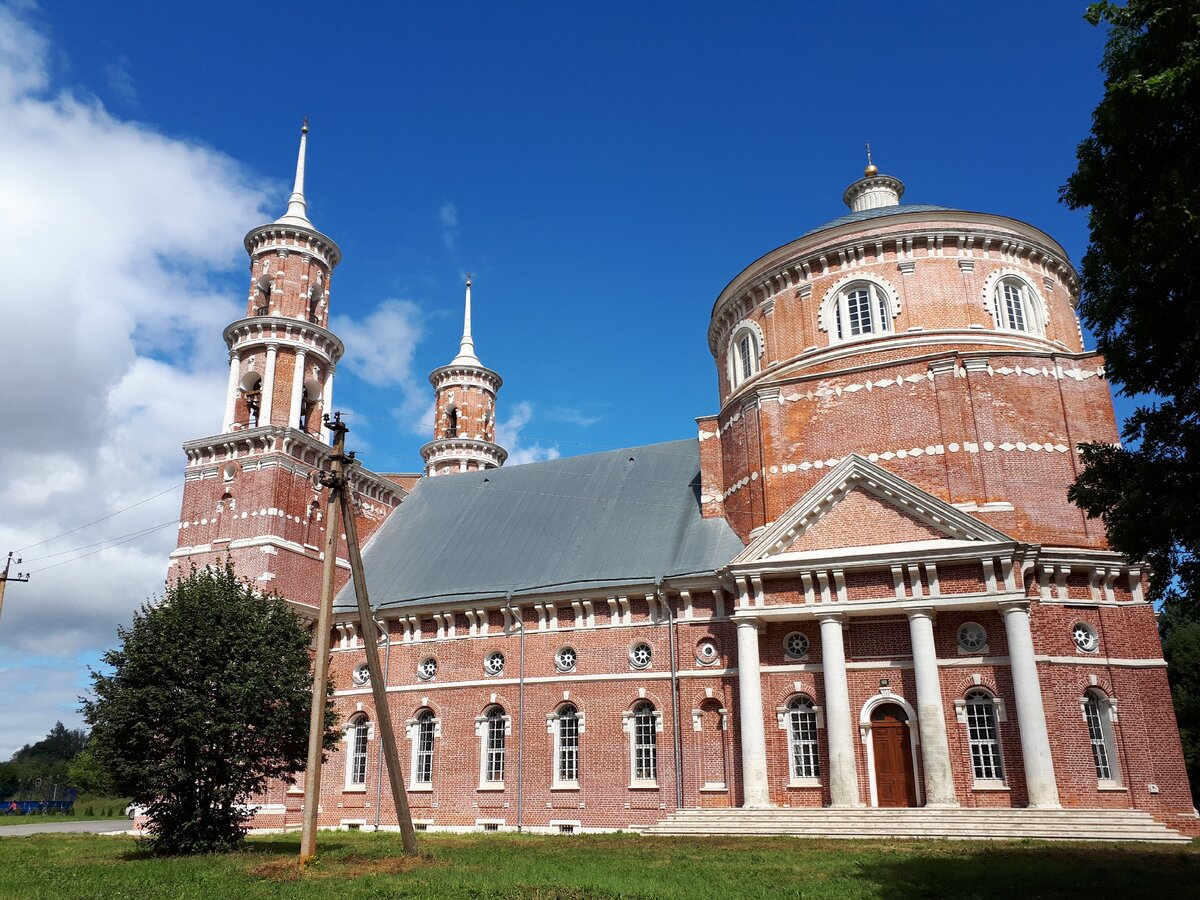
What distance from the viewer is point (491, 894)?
1423 cm

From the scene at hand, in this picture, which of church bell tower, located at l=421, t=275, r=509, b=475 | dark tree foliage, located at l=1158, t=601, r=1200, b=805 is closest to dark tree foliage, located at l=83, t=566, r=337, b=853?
church bell tower, located at l=421, t=275, r=509, b=475

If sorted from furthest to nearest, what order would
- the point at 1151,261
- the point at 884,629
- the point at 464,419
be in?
the point at 464,419, the point at 884,629, the point at 1151,261

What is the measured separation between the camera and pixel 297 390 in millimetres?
39969

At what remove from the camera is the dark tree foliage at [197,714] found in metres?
22.4

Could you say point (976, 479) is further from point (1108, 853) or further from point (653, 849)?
point (653, 849)

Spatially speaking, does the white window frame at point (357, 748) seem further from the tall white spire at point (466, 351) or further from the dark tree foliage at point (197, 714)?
the tall white spire at point (466, 351)

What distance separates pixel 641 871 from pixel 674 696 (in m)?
12.4

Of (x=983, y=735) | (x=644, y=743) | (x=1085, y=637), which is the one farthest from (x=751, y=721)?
(x=1085, y=637)

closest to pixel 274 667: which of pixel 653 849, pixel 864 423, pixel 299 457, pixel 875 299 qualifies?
pixel 653 849

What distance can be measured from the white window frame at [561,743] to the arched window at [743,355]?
13436mm

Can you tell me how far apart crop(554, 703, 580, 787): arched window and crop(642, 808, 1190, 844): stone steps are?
5.79m

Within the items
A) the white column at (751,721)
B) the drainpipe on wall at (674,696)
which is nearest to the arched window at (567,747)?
the drainpipe on wall at (674,696)

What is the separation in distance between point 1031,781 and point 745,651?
7994 mm

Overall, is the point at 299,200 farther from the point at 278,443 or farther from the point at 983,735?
the point at 983,735
